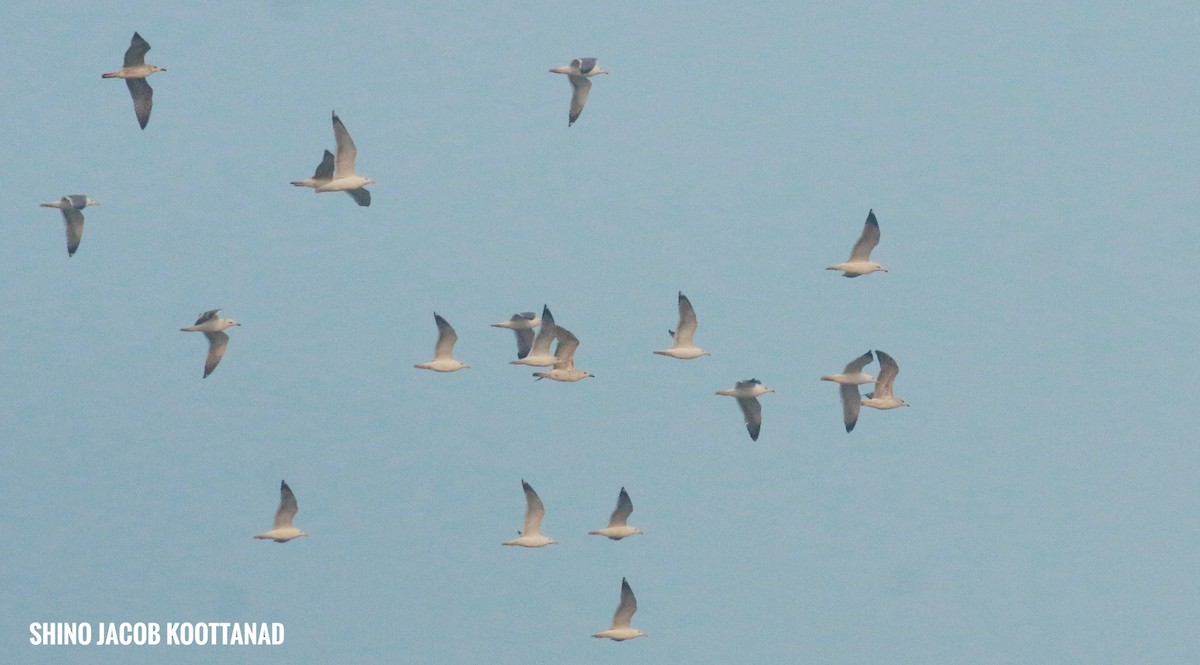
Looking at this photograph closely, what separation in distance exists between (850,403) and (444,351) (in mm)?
10462

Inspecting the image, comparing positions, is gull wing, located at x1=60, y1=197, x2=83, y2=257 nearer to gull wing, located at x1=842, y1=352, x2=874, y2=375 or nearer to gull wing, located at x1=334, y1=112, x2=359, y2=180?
gull wing, located at x1=334, y1=112, x2=359, y2=180

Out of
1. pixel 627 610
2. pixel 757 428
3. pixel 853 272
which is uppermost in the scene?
pixel 853 272

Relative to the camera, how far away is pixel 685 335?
218ft

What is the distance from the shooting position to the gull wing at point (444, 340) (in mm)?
66625

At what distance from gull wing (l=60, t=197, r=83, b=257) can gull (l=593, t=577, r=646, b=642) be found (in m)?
16.2

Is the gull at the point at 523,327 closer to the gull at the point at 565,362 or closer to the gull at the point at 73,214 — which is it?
the gull at the point at 565,362

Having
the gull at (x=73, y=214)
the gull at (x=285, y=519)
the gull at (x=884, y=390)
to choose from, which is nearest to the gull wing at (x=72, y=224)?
the gull at (x=73, y=214)

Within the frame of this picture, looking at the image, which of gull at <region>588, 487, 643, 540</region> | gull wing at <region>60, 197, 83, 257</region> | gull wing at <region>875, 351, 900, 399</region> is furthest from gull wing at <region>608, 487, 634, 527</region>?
gull wing at <region>60, 197, 83, 257</region>

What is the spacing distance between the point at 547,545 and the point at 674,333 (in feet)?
20.6

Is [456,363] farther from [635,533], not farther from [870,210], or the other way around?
[870,210]

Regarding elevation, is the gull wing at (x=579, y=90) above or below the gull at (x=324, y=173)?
above

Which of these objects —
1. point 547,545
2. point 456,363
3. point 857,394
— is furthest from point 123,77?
point 857,394

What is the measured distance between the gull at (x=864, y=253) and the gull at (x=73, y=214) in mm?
18355

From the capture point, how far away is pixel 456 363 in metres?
66.9
